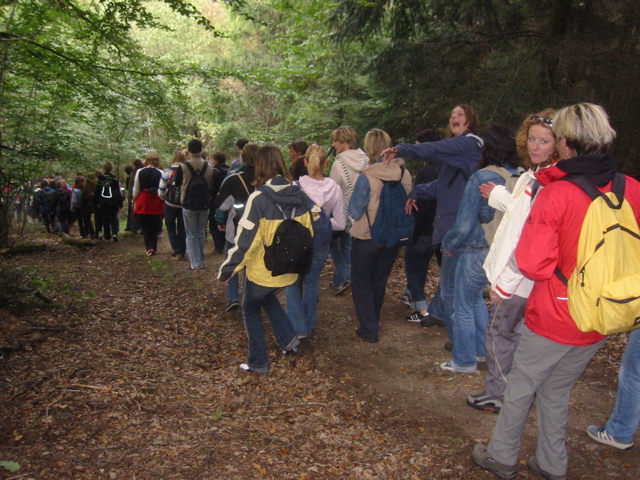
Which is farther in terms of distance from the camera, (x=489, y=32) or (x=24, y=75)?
(x=489, y=32)

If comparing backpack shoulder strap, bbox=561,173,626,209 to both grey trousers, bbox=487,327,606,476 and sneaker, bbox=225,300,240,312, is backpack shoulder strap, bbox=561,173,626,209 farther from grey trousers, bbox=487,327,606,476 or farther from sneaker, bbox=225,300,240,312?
sneaker, bbox=225,300,240,312

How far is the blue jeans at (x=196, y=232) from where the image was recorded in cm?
858

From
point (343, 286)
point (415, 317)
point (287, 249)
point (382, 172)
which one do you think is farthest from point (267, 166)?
point (343, 286)

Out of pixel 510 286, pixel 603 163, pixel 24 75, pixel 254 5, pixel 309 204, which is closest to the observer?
pixel 603 163

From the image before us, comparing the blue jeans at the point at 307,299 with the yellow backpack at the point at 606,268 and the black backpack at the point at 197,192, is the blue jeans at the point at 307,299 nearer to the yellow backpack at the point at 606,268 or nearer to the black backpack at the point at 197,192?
the yellow backpack at the point at 606,268

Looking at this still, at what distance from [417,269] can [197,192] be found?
397 centimetres

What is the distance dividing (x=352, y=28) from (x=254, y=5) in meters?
9.79

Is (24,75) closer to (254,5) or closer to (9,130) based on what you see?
(9,130)

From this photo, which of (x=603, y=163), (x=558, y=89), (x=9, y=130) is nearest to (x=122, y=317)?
(x=9, y=130)

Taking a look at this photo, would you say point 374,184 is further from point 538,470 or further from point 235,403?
point 538,470

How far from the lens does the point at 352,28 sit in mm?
8273

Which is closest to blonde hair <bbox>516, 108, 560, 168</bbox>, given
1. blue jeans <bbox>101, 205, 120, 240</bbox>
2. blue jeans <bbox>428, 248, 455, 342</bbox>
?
blue jeans <bbox>428, 248, 455, 342</bbox>

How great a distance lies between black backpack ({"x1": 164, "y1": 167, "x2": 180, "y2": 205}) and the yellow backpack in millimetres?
7116

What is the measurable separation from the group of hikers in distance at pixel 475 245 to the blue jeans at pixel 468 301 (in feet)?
0.04
